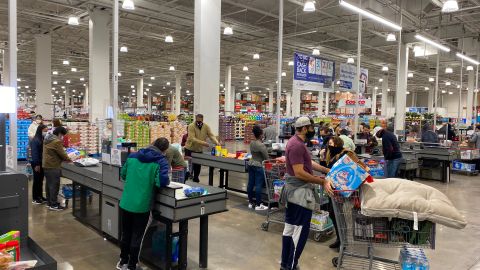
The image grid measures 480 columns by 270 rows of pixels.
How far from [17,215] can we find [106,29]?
13.0 metres

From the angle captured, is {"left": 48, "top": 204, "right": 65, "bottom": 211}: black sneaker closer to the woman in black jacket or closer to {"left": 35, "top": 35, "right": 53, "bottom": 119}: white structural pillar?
the woman in black jacket

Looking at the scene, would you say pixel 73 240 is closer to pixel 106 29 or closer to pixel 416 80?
pixel 106 29

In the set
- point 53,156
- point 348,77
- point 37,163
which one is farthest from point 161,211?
point 348,77

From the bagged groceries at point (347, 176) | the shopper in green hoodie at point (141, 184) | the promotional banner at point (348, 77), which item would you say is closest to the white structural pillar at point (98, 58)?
the promotional banner at point (348, 77)

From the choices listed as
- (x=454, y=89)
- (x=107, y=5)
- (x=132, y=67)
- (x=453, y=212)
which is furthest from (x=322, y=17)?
(x=454, y=89)

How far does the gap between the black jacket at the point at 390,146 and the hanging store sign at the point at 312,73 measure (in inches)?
97.4

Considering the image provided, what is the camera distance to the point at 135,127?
47.8 feet

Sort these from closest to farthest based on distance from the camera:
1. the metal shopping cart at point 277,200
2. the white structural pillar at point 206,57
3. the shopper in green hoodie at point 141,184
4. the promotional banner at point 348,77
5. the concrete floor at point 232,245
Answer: the shopper in green hoodie at point 141,184
the concrete floor at point 232,245
the metal shopping cart at point 277,200
the white structural pillar at point 206,57
the promotional banner at point 348,77

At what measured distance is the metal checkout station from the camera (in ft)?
12.6

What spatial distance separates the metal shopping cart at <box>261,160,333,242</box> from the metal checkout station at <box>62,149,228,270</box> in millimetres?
1519

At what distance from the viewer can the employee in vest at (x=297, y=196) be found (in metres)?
3.85

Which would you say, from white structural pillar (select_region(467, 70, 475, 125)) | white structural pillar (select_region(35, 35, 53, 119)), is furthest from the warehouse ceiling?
white structural pillar (select_region(467, 70, 475, 125))

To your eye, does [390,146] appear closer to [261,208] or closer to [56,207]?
[261,208]

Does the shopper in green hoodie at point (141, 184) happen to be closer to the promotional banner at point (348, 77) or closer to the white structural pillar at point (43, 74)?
the promotional banner at point (348, 77)
